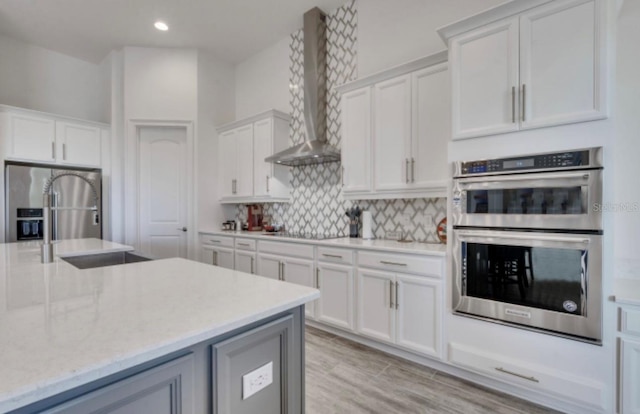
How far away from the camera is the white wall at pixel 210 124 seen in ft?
14.7

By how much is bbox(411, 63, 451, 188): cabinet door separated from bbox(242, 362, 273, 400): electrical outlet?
80.7 inches

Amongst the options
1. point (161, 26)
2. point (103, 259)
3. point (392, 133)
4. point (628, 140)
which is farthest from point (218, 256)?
point (628, 140)

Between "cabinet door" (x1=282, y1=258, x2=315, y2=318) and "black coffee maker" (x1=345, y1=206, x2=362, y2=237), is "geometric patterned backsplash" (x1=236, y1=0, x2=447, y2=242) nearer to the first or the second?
"black coffee maker" (x1=345, y1=206, x2=362, y2=237)

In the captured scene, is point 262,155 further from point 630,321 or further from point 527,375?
point 630,321

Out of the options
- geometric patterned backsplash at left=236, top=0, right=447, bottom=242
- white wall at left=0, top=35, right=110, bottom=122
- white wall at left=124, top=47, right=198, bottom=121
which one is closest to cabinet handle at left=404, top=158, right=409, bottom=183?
geometric patterned backsplash at left=236, top=0, right=447, bottom=242

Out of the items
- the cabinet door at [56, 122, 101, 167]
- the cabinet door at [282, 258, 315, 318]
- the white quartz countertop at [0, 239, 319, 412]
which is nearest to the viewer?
the white quartz countertop at [0, 239, 319, 412]

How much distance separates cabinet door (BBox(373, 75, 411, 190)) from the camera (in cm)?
272

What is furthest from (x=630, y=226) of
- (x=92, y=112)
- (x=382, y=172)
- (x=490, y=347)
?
(x=92, y=112)

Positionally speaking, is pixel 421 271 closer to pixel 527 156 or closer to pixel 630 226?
pixel 527 156

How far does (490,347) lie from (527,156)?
1.25 meters

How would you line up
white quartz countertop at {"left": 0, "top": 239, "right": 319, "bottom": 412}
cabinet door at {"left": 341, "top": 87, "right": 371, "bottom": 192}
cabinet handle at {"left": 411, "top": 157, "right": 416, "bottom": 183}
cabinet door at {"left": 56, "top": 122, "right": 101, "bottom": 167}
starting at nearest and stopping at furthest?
white quartz countertop at {"left": 0, "top": 239, "right": 319, "bottom": 412} < cabinet handle at {"left": 411, "top": 157, "right": 416, "bottom": 183} < cabinet door at {"left": 341, "top": 87, "right": 371, "bottom": 192} < cabinet door at {"left": 56, "top": 122, "right": 101, "bottom": 167}

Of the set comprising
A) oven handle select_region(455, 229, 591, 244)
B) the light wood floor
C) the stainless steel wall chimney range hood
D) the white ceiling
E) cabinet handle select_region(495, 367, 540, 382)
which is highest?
the white ceiling

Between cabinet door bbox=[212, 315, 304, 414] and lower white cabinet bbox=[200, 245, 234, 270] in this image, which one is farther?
lower white cabinet bbox=[200, 245, 234, 270]

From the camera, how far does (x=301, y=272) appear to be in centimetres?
317
